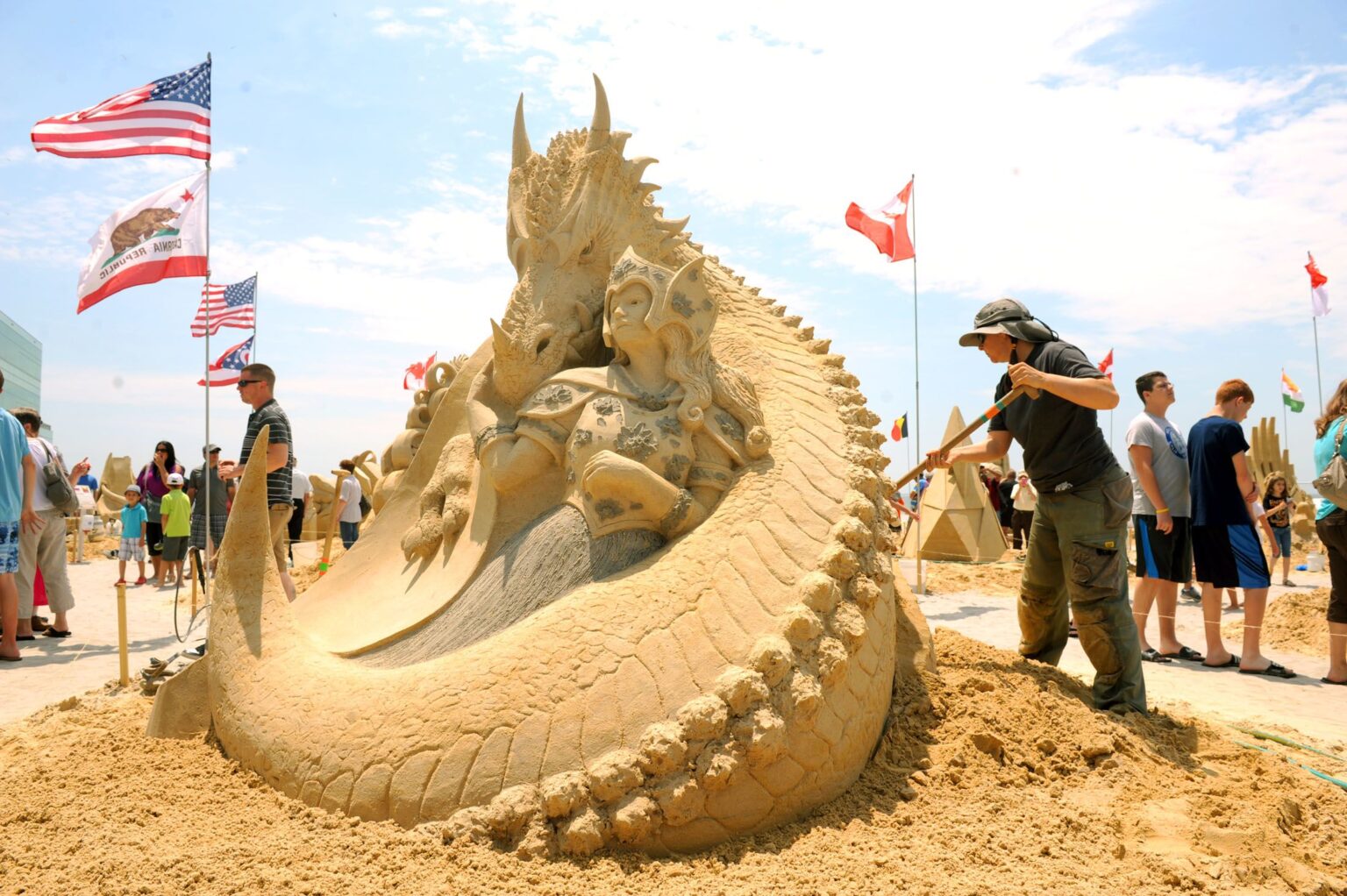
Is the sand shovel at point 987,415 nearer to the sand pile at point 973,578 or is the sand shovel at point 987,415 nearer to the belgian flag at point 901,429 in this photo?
the sand pile at point 973,578

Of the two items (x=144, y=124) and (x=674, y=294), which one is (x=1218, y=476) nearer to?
(x=674, y=294)

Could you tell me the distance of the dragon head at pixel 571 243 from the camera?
350 cm

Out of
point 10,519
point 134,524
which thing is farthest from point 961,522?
point 10,519

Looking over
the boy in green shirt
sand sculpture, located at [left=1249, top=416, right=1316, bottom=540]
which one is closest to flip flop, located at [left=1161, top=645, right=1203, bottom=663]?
the boy in green shirt

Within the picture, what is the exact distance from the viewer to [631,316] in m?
3.05

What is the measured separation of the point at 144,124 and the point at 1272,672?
8.03 m

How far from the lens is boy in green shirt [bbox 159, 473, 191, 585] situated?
324 inches

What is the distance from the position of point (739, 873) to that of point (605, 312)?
1895mm

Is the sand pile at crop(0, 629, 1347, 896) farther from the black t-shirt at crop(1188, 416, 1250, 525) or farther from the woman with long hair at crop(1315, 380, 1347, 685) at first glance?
the black t-shirt at crop(1188, 416, 1250, 525)

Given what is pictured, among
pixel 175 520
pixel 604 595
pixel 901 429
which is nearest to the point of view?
pixel 604 595

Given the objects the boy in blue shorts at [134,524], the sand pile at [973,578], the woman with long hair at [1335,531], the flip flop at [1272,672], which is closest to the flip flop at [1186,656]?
the flip flop at [1272,672]

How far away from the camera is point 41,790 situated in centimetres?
273

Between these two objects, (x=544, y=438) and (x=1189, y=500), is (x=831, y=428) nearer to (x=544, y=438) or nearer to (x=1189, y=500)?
(x=544, y=438)

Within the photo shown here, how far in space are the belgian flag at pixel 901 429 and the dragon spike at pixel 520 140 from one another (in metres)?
11.1
